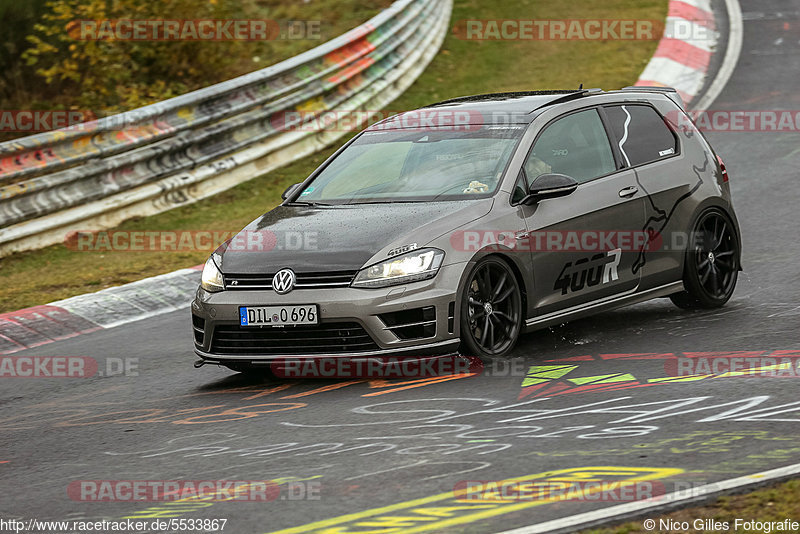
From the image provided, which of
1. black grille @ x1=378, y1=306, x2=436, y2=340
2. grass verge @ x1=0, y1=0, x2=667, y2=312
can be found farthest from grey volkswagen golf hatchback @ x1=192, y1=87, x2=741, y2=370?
grass verge @ x1=0, y1=0, x2=667, y2=312

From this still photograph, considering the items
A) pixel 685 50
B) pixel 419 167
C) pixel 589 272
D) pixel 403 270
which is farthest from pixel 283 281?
pixel 685 50

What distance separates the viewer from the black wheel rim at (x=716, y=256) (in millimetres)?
8898

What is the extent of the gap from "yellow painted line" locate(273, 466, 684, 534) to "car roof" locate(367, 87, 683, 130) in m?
3.62

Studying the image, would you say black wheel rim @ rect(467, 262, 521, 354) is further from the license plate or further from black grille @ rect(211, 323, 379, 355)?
the license plate

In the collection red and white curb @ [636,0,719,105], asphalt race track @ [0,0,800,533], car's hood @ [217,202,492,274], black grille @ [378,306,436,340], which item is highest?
red and white curb @ [636,0,719,105]

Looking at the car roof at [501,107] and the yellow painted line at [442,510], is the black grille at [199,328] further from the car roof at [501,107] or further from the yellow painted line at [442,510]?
the yellow painted line at [442,510]

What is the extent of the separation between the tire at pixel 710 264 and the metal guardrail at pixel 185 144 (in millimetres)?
5838

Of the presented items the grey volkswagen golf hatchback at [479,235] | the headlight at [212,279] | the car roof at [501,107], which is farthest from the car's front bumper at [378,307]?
the car roof at [501,107]

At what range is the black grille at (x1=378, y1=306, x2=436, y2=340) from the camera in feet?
23.1

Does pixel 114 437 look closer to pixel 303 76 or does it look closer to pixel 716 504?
pixel 716 504

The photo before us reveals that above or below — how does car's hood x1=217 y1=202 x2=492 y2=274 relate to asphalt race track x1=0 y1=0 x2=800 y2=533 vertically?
above

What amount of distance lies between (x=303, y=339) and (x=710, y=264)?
3376 mm

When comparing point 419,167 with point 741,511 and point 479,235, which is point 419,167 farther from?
point 741,511

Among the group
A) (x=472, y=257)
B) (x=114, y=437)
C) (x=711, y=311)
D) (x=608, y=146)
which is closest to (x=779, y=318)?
(x=711, y=311)
